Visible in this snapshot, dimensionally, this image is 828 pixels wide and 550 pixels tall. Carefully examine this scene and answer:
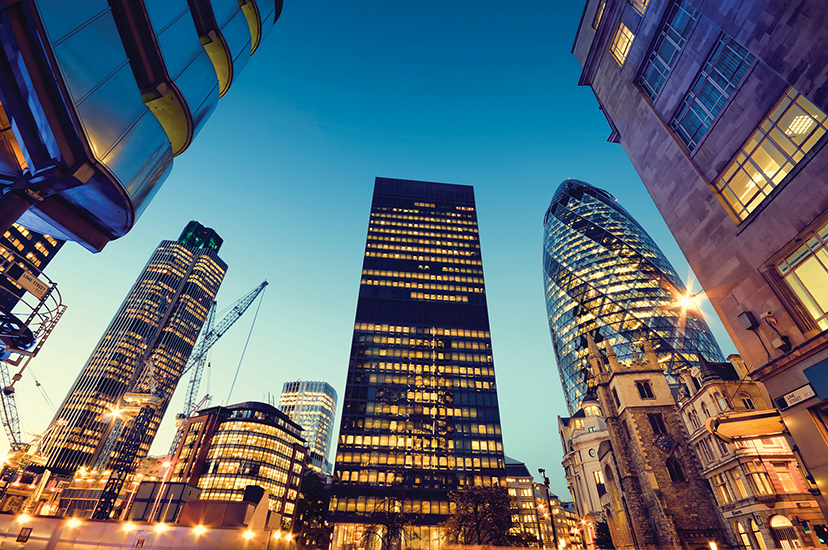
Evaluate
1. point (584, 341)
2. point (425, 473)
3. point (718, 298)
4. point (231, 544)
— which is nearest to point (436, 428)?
point (425, 473)

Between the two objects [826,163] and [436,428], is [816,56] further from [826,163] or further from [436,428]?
[436,428]

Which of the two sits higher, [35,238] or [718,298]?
[35,238]

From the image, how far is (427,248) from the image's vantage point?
430 feet

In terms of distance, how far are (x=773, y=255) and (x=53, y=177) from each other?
1102 inches

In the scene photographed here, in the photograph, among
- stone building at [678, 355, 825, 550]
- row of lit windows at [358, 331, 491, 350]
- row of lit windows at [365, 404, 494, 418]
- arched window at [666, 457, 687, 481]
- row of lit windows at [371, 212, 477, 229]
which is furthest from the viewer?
row of lit windows at [371, 212, 477, 229]

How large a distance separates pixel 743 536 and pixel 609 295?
82353 millimetres

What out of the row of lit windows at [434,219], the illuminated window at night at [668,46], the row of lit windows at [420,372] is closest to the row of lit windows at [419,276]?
the row of lit windows at [434,219]

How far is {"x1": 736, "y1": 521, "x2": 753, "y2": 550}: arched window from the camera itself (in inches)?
1483

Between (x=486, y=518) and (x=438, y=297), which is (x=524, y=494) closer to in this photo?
(x=438, y=297)

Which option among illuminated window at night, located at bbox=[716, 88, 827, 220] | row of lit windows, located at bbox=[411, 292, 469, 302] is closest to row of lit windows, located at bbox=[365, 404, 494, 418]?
row of lit windows, located at bbox=[411, 292, 469, 302]

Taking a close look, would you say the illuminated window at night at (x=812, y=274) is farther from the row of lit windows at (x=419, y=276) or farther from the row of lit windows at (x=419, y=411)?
the row of lit windows at (x=419, y=276)

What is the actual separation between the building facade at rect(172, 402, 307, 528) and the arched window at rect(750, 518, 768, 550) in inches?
4003

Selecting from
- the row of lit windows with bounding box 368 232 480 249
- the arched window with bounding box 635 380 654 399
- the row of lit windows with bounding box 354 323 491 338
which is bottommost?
the arched window with bounding box 635 380 654 399

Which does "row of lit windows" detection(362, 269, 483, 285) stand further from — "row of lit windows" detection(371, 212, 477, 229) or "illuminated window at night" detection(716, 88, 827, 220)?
"illuminated window at night" detection(716, 88, 827, 220)
